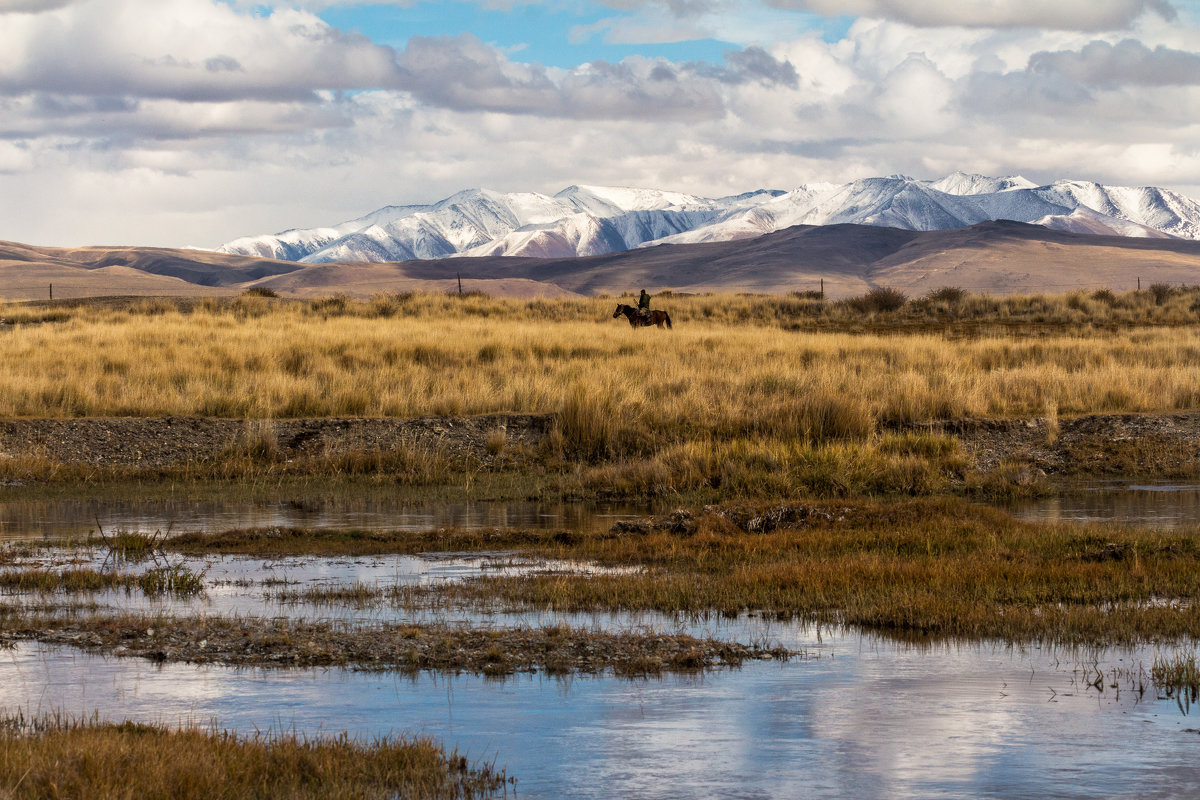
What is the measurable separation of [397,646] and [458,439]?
13689mm

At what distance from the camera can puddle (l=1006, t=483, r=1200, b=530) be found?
16.4m

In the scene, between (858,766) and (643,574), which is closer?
(858,766)

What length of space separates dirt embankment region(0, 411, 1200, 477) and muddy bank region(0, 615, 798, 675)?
12.0 meters

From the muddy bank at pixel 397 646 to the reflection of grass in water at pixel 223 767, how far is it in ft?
7.02

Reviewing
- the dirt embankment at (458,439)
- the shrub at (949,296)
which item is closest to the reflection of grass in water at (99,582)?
the dirt embankment at (458,439)

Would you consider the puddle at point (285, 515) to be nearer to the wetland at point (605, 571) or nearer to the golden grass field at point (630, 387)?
the wetland at point (605, 571)

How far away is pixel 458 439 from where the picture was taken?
2312 centimetres

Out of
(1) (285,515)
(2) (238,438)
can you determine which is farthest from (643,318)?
(1) (285,515)

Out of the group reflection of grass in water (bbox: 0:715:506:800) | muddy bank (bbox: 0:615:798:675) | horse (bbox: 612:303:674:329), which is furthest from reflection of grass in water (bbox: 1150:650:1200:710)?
horse (bbox: 612:303:674:329)

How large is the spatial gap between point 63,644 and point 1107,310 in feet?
182

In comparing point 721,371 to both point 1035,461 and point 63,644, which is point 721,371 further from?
point 63,644

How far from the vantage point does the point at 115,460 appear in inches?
854

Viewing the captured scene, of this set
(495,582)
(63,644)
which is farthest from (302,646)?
(495,582)

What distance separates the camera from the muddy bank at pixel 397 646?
30.1 ft
